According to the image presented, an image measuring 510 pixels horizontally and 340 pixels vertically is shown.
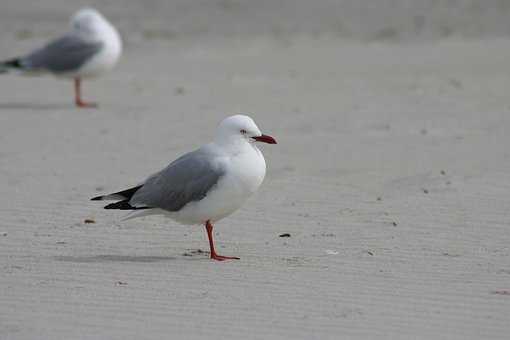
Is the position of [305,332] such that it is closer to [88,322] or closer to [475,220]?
[88,322]

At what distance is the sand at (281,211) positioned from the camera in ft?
19.6

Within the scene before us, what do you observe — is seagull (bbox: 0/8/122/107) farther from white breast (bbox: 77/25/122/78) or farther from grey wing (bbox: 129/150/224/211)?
grey wing (bbox: 129/150/224/211)

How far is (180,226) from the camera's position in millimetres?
8367

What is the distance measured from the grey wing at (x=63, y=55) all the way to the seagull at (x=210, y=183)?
25.4 feet

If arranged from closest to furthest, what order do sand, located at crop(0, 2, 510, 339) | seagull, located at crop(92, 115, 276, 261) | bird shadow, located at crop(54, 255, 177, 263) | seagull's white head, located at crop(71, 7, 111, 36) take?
sand, located at crop(0, 2, 510, 339), seagull, located at crop(92, 115, 276, 261), bird shadow, located at crop(54, 255, 177, 263), seagull's white head, located at crop(71, 7, 111, 36)

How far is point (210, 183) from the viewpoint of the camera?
23.2 ft

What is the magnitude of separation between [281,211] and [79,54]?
684 cm

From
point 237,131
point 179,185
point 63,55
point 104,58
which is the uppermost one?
point 104,58

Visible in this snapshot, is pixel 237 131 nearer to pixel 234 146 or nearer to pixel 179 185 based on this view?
pixel 234 146

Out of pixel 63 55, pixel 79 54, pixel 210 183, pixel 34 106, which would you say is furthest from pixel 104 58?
pixel 210 183

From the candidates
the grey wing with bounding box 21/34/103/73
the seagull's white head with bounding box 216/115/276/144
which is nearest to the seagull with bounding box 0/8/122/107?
the grey wing with bounding box 21/34/103/73

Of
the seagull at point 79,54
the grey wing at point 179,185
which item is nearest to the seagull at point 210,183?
the grey wing at point 179,185

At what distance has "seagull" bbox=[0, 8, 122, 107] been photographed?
1481 centimetres

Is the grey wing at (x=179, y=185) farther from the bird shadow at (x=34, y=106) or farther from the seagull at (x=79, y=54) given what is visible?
the seagull at (x=79, y=54)
